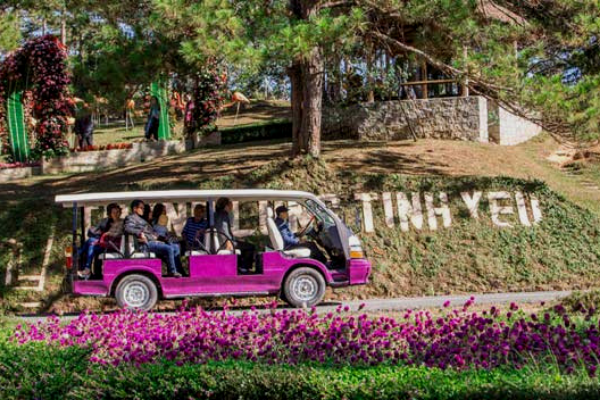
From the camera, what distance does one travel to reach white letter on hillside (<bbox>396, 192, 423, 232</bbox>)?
1469 centimetres

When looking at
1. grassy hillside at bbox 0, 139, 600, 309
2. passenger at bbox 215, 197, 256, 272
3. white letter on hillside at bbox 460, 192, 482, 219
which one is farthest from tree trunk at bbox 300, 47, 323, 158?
passenger at bbox 215, 197, 256, 272

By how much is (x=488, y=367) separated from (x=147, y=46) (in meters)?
10.1

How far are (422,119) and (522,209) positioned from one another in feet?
26.7

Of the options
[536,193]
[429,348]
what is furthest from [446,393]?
[536,193]

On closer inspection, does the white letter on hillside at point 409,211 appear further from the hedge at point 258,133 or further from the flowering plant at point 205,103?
the hedge at point 258,133

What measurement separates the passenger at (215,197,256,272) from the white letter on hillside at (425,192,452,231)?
4.00 meters

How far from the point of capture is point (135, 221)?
1172cm

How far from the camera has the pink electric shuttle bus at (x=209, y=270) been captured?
1166 cm

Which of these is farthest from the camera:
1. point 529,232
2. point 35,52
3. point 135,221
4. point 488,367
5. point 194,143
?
point 194,143

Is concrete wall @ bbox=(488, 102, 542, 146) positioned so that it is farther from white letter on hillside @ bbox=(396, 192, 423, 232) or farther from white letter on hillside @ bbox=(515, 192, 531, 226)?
white letter on hillside @ bbox=(396, 192, 423, 232)

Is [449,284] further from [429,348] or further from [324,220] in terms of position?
[429,348]

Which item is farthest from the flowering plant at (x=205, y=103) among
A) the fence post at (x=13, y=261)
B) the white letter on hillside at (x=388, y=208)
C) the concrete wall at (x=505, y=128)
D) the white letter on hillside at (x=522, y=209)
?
the white letter on hillside at (x=522, y=209)

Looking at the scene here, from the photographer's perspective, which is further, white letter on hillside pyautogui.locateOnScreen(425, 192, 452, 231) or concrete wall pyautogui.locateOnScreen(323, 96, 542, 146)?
concrete wall pyautogui.locateOnScreen(323, 96, 542, 146)

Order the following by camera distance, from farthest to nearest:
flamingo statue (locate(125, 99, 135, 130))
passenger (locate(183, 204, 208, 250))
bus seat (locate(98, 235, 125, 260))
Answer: flamingo statue (locate(125, 99, 135, 130))
passenger (locate(183, 204, 208, 250))
bus seat (locate(98, 235, 125, 260))
